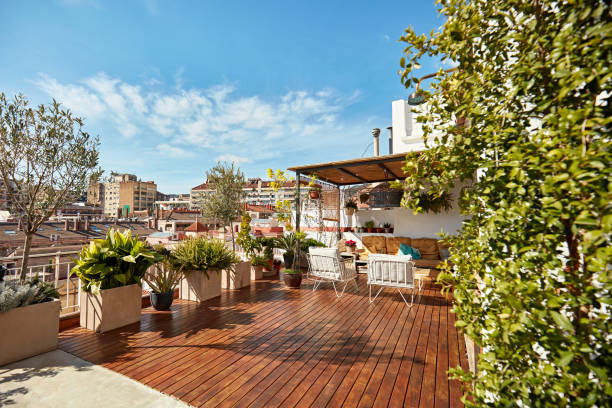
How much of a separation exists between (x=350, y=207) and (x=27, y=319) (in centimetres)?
784

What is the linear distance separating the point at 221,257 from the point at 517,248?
4416mm

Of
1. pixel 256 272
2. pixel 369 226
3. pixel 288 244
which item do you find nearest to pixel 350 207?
pixel 369 226

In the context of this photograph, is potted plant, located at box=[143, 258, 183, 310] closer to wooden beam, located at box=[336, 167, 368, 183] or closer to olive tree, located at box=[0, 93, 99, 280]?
olive tree, located at box=[0, 93, 99, 280]

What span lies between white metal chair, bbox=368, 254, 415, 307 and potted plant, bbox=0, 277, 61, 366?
4.38 meters

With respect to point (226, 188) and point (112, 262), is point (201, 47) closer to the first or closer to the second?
point (226, 188)

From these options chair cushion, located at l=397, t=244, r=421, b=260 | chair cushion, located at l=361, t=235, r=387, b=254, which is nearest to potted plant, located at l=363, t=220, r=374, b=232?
chair cushion, located at l=361, t=235, r=387, b=254

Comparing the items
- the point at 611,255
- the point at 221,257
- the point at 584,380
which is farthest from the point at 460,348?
the point at 221,257

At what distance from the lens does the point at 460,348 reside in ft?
9.66

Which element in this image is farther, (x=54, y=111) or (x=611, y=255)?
(x=54, y=111)

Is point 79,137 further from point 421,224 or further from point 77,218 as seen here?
point 77,218

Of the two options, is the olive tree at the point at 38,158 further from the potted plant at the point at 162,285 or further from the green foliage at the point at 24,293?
→ the potted plant at the point at 162,285

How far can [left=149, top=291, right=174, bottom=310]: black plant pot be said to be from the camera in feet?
13.0

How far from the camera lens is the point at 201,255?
4.42 m

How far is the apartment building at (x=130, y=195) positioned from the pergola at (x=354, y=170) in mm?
76727
